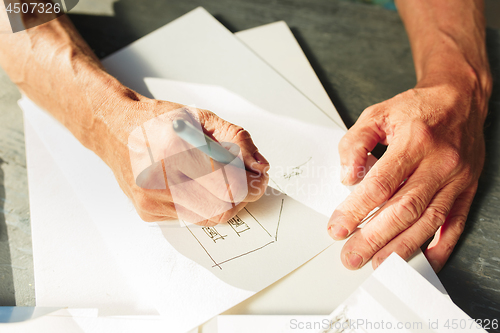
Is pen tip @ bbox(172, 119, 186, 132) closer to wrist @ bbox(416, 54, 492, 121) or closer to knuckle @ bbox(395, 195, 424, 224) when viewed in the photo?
knuckle @ bbox(395, 195, 424, 224)

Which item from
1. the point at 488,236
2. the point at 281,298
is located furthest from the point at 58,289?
the point at 488,236

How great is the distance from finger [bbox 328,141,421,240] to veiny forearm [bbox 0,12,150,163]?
0.40 metres

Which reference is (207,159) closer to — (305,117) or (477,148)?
(305,117)

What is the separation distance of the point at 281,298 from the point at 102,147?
1.39ft

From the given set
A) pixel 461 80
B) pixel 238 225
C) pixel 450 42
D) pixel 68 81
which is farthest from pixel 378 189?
pixel 68 81

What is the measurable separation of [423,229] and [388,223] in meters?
0.06

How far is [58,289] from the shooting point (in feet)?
1.74

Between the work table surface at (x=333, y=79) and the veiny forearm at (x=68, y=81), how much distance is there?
107mm

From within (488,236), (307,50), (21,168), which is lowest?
(488,236)

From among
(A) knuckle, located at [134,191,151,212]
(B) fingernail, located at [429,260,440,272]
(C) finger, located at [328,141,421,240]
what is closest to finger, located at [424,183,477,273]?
(B) fingernail, located at [429,260,440,272]

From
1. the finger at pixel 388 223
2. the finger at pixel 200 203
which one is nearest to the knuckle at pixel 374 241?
the finger at pixel 388 223

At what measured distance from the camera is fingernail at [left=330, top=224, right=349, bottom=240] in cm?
54

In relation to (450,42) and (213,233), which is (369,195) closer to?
(213,233)

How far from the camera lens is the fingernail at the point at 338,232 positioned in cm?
54
